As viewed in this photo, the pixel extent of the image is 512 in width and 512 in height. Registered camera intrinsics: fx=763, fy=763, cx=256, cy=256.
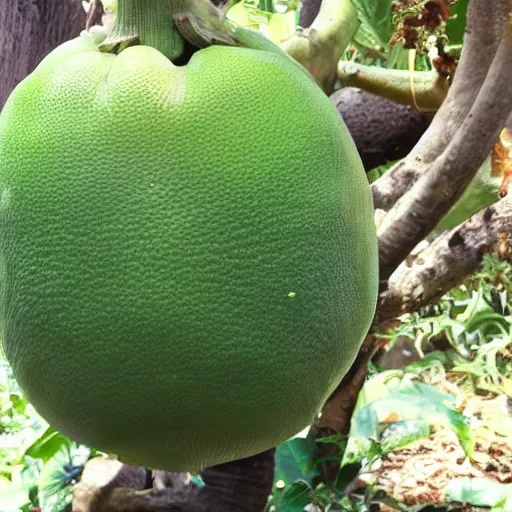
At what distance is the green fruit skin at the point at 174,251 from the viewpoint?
1.42ft

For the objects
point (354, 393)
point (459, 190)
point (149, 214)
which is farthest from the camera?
point (354, 393)

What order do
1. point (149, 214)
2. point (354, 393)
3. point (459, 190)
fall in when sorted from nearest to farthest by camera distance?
point (149, 214), point (459, 190), point (354, 393)

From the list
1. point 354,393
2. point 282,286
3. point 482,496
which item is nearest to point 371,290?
point 282,286

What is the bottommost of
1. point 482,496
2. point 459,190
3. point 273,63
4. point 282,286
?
point 482,496

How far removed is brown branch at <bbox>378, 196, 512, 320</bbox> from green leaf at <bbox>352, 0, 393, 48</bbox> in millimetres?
337

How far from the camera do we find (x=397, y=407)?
1.16 meters

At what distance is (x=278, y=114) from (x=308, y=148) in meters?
0.03

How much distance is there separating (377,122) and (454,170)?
60 centimetres

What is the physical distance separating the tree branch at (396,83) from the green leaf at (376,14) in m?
0.08

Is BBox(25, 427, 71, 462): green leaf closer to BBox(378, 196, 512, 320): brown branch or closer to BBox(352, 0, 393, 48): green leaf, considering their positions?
BBox(378, 196, 512, 320): brown branch

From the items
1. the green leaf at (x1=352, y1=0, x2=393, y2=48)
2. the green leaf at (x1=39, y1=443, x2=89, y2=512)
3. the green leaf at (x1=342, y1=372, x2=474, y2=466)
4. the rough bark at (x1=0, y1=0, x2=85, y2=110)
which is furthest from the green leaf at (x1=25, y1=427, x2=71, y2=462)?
the green leaf at (x1=352, y1=0, x2=393, y2=48)

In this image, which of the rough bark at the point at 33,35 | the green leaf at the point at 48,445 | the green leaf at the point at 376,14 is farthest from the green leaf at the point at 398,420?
the rough bark at the point at 33,35

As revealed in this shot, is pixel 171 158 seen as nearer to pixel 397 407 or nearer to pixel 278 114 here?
pixel 278 114

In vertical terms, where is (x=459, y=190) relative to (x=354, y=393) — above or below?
above
